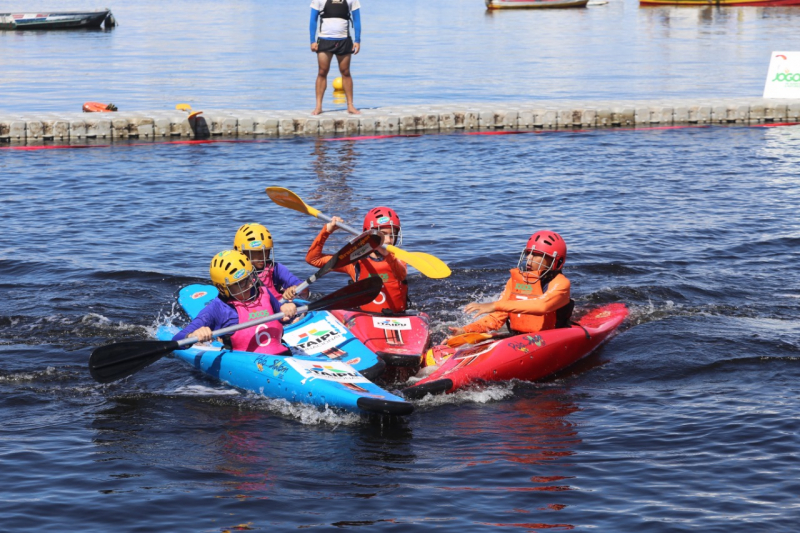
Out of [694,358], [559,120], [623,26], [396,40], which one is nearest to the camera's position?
[694,358]

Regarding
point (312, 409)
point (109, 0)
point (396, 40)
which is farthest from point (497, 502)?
point (109, 0)

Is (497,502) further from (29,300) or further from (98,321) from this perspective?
(29,300)

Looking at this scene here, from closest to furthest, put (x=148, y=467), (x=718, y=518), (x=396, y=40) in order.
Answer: (x=718, y=518)
(x=148, y=467)
(x=396, y=40)

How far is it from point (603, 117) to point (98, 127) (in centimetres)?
1055

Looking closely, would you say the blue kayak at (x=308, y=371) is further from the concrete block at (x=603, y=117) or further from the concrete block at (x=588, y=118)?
the concrete block at (x=603, y=117)

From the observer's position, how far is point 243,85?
28.1 m

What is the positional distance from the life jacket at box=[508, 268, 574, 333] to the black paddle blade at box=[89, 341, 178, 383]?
318 centimetres

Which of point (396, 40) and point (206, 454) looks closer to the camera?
point (206, 454)

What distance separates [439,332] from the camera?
34.1 ft

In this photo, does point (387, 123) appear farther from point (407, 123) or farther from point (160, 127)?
point (160, 127)

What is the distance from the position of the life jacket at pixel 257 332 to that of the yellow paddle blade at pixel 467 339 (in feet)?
5.29

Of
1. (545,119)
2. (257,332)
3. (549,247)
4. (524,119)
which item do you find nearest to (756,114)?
(545,119)

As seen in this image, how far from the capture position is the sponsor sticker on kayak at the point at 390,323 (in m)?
9.25

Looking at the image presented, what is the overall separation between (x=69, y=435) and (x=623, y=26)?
1926 inches
